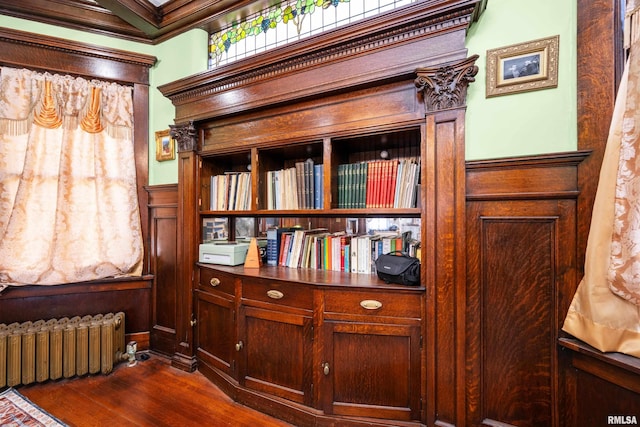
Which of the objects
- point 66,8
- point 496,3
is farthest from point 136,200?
point 496,3

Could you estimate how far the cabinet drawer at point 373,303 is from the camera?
1.58 m

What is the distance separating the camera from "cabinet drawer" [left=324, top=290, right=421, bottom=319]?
1.58 m

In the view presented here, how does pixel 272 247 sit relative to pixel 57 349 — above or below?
above

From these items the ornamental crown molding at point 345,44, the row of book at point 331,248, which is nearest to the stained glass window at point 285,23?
the ornamental crown molding at point 345,44

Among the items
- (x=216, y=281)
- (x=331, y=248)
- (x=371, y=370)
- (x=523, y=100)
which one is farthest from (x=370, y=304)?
(x=523, y=100)

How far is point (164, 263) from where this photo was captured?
2.65 meters

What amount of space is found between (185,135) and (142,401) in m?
2.00

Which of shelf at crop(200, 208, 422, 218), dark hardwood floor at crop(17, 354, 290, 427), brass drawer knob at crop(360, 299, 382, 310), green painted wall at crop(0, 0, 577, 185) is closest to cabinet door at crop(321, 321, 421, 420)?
brass drawer knob at crop(360, 299, 382, 310)

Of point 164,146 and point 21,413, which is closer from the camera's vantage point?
point 21,413

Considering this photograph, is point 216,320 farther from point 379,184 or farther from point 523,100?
point 523,100

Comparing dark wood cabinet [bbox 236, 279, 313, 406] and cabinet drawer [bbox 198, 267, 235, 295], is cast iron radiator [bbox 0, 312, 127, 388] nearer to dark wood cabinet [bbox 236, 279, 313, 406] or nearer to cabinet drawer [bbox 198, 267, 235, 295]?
cabinet drawer [bbox 198, 267, 235, 295]

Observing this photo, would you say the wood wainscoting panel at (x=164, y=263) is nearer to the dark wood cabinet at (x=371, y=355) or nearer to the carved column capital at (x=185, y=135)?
the carved column capital at (x=185, y=135)

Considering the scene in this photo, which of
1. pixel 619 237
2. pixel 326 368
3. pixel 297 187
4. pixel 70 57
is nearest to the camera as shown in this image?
pixel 619 237

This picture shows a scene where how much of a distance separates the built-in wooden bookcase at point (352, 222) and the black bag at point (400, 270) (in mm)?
43
